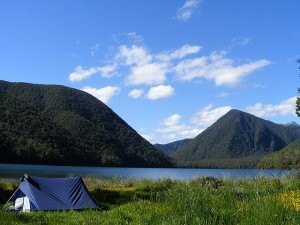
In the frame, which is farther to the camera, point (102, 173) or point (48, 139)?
point (48, 139)

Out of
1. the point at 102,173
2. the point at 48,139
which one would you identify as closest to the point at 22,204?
the point at 102,173

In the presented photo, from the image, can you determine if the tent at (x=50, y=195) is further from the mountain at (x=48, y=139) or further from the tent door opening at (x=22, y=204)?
the mountain at (x=48, y=139)

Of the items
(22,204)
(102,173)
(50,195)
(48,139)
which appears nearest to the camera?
(22,204)

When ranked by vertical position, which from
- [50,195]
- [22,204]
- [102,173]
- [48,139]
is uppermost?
[48,139]

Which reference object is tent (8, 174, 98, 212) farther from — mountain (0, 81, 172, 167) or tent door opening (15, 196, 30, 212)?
mountain (0, 81, 172, 167)

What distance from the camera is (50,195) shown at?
57.6ft

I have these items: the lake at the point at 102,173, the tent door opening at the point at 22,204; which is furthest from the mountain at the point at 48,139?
the tent door opening at the point at 22,204

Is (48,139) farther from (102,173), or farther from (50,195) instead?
(50,195)

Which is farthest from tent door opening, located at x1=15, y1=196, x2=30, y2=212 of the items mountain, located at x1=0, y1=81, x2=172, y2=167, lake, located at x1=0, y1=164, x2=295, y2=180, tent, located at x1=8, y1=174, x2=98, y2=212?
mountain, located at x1=0, y1=81, x2=172, y2=167

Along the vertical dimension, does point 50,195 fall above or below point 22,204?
above

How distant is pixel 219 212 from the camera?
808 cm

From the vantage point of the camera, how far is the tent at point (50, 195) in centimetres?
1694

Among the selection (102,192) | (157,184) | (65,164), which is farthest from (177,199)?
(65,164)

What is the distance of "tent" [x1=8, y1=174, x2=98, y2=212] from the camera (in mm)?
16938
